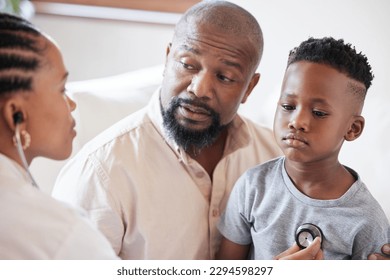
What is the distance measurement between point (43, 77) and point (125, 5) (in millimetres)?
284

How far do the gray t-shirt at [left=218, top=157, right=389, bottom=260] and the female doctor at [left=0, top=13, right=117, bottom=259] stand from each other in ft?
0.84

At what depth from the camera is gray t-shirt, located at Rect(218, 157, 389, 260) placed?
2.28 ft

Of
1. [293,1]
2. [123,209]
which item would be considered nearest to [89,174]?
[123,209]

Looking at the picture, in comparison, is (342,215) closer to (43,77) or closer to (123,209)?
(123,209)

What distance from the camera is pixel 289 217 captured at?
0.72m

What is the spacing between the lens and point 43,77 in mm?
561

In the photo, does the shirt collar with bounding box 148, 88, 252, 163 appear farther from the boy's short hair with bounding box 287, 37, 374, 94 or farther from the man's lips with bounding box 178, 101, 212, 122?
the boy's short hair with bounding box 287, 37, 374, 94

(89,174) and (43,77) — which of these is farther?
(89,174)

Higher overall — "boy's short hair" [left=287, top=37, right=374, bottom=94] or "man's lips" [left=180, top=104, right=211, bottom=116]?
"boy's short hair" [left=287, top=37, right=374, bottom=94]

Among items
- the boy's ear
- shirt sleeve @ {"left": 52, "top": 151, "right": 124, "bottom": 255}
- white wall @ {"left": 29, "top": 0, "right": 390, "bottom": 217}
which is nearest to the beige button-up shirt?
shirt sleeve @ {"left": 52, "top": 151, "right": 124, "bottom": 255}

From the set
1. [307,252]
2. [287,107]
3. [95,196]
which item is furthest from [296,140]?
[95,196]

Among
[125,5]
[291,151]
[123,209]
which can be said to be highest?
[125,5]

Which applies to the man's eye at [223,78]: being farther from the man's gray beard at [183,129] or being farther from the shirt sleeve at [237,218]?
the shirt sleeve at [237,218]
